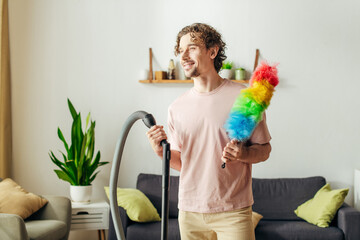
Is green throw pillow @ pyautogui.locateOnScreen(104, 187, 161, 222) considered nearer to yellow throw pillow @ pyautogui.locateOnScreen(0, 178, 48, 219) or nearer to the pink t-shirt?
yellow throw pillow @ pyautogui.locateOnScreen(0, 178, 48, 219)

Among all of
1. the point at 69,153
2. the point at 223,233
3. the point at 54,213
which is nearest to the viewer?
the point at 223,233

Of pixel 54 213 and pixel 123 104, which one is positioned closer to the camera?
pixel 54 213

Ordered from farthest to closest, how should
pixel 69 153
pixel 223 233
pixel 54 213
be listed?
pixel 69 153, pixel 54 213, pixel 223 233

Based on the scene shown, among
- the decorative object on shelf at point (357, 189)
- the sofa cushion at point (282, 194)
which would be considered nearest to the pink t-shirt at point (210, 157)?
the sofa cushion at point (282, 194)

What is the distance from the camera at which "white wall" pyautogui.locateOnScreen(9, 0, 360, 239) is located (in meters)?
4.52

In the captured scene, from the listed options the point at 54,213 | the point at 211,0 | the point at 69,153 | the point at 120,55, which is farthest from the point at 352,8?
the point at 54,213

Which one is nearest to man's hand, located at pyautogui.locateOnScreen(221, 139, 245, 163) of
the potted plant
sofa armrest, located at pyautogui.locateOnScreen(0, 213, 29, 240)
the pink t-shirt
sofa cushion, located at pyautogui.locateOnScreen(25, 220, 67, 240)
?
the pink t-shirt

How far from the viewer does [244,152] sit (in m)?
1.92

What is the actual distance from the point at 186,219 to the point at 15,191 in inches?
85.9

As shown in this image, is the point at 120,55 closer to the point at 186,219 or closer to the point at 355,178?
the point at 355,178

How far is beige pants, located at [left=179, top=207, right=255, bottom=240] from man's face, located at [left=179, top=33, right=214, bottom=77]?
597 millimetres

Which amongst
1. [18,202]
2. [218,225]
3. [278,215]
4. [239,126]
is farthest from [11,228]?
[278,215]

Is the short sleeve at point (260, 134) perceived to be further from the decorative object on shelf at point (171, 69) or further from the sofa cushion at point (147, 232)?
the decorative object on shelf at point (171, 69)

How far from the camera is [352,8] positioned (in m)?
4.66
